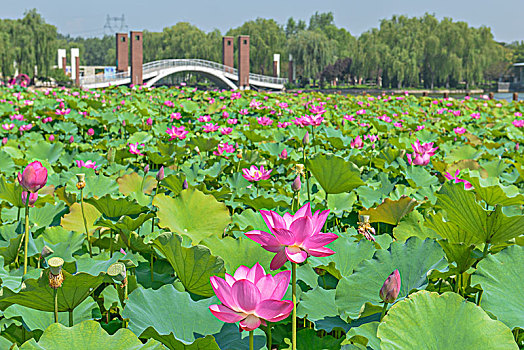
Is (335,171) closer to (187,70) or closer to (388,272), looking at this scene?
(388,272)

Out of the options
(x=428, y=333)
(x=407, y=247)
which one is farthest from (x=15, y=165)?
(x=428, y=333)

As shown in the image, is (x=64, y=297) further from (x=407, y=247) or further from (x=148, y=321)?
(x=407, y=247)

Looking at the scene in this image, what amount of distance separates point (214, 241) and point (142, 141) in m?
2.10

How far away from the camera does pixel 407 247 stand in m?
0.88

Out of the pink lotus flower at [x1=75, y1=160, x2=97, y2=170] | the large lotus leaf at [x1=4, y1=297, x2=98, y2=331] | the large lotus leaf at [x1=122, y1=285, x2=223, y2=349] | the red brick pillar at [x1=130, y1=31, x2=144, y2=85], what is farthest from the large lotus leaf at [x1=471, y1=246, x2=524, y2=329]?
the red brick pillar at [x1=130, y1=31, x2=144, y2=85]

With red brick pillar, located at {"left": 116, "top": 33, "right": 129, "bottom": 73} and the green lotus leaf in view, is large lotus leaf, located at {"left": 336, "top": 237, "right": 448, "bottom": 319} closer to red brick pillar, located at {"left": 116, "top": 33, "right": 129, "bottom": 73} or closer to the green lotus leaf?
the green lotus leaf

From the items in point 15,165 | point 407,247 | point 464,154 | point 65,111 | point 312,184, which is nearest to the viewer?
point 407,247

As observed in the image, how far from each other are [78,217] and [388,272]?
0.86 meters

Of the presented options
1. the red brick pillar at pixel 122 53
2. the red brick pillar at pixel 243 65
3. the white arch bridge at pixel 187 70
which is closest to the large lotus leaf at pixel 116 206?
the white arch bridge at pixel 187 70

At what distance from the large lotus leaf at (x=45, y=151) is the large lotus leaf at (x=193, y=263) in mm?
1696

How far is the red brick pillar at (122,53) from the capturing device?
3006cm

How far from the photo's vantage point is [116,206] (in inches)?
49.0

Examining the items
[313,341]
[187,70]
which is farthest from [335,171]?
[187,70]

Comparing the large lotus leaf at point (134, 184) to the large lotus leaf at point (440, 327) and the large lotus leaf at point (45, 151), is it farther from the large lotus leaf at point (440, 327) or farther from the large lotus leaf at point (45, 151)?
the large lotus leaf at point (440, 327)
